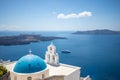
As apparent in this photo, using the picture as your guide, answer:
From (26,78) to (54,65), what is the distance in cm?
532

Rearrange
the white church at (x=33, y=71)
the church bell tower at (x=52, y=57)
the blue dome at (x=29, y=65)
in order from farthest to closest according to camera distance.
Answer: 1. the church bell tower at (x=52, y=57)
2. the blue dome at (x=29, y=65)
3. the white church at (x=33, y=71)

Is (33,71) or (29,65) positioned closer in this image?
(33,71)

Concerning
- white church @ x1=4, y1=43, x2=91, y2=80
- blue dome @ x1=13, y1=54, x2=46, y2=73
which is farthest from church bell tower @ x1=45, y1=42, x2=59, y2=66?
blue dome @ x1=13, y1=54, x2=46, y2=73

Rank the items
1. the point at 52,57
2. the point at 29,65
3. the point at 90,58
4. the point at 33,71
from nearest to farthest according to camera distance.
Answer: the point at 33,71
the point at 29,65
the point at 52,57
the point at 90,58

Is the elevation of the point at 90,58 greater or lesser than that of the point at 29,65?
lesser

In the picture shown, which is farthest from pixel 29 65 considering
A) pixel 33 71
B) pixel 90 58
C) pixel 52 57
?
pixel 90 58

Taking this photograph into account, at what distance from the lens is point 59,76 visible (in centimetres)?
1367

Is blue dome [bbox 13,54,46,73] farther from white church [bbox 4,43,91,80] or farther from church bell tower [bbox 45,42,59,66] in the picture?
church bell tower [bbox 45,42,59,66]

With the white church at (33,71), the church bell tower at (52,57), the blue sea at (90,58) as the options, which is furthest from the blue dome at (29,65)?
the blue sea at (90,58)

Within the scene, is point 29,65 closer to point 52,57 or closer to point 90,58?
point 52,57

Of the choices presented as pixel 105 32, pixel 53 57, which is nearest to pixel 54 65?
pixel 53 57

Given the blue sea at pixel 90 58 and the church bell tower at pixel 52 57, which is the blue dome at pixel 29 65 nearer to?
the church bell tower at pixel 52 57

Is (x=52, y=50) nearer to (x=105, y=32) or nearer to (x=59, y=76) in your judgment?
(x=59, y=76)

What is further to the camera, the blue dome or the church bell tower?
the church bell tower
